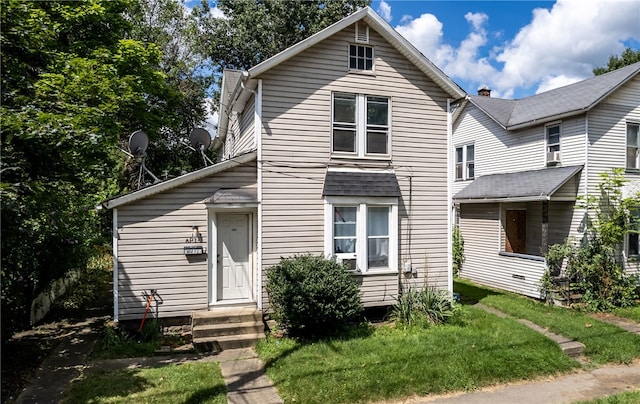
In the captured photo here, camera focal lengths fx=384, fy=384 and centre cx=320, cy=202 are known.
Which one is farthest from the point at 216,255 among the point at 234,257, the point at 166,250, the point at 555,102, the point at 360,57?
the point at 555,102

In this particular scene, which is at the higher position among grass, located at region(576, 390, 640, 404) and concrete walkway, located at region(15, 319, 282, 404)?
concrete walkway, located at region(15, 319, 282, 404)

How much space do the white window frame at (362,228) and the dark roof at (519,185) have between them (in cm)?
558

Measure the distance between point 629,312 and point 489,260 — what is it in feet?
15.6

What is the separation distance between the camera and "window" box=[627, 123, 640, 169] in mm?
13281

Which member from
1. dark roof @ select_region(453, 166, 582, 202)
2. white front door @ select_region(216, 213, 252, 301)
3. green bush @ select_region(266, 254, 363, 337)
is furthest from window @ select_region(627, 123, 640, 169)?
white front door @ select_region(216, 213, 252, 301)

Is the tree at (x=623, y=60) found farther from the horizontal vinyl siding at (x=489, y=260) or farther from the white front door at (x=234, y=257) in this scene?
the white front door at (x=234, y=257)

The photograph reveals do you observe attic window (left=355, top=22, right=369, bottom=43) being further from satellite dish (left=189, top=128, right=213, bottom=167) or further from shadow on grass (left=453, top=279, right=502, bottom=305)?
shadow on grass (left=453, top=279, right=502, bottom=305)

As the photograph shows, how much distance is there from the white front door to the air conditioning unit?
1104 centimetres

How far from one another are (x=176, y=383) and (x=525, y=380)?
6133mm

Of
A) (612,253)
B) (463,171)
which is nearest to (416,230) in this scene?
(612,253)

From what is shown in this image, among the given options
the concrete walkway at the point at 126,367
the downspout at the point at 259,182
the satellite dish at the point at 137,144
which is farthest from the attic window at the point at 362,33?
the concrete walkway at the point at 126,367

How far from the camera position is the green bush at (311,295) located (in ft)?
26.1

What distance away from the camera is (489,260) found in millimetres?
15070

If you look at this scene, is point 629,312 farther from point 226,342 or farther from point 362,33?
point 226,342
